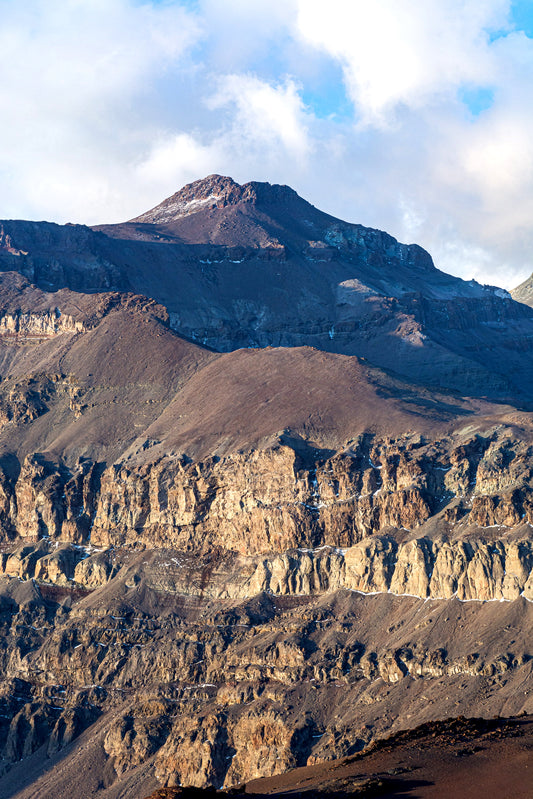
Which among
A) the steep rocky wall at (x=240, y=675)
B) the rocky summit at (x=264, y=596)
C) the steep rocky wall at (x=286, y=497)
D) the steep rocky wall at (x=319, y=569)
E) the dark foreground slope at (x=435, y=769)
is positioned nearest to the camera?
the dark foreground slope at (x=435, y=769)

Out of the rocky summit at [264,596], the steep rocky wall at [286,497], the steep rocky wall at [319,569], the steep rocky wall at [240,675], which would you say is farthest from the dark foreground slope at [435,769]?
the steep rocky wall at [286,497]

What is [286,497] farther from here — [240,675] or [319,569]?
[240,675]

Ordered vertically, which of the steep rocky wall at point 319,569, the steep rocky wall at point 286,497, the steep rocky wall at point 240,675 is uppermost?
the steep rocky wall at point 286,497

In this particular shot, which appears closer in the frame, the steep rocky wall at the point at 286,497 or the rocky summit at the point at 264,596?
the rocky summit at the point at 264,596

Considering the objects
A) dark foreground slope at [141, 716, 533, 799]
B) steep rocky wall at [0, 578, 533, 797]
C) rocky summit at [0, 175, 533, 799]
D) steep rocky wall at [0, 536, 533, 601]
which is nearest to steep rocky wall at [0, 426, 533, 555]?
rocky summit at [0, 175, 533, 799]

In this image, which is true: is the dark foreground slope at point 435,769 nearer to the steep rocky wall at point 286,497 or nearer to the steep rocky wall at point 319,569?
the steep rocky wall at point 319,569

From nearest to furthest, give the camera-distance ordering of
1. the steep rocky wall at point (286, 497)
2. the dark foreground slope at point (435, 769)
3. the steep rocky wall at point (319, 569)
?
the dark foreground slope at point (435, 769) < the steep rocky wall at point (319, 569) < the steep rocky wall at point (286, 497)

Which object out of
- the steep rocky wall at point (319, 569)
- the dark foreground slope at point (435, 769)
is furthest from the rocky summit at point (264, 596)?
the dark foreground slope at point (435, 769)

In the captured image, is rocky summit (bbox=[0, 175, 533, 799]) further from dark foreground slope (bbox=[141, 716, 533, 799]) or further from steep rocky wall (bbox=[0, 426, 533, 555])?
dark foreground slope (bbox=[141, 716, 533, 799])

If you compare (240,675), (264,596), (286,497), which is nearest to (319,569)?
(264,596)

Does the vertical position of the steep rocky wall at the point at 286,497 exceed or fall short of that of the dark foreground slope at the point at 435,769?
it exceeds it

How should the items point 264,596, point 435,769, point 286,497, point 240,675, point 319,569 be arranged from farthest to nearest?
1. point 286,497
2. point 319,569
3. point 264,596
4. point 240,675
5. point 435,769

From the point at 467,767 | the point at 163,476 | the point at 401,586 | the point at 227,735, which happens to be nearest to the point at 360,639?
the point at 401,586

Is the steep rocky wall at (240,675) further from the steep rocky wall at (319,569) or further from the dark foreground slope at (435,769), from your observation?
the dark foreground slope at (435,769)
